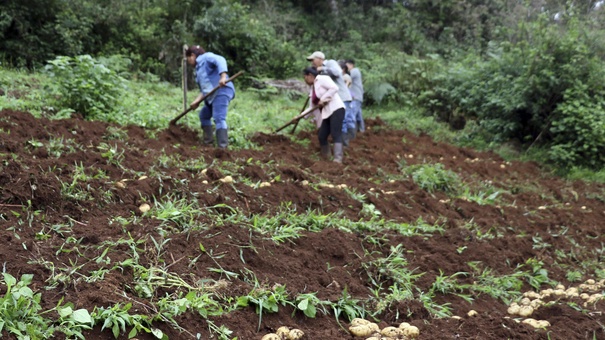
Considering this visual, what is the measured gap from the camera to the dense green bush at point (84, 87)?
838cm

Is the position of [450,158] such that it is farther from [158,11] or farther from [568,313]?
[158,11]

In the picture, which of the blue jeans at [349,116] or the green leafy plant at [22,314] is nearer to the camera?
the green leafy plant at [22,314]

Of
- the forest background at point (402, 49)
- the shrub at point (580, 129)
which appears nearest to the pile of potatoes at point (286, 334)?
the forest background at point (402, 49)

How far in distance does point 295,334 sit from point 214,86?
5.69 meters

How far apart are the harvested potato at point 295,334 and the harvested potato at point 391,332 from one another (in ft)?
1.55

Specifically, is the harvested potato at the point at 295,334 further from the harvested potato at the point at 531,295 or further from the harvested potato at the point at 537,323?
the harvested potato at the point at 531,295

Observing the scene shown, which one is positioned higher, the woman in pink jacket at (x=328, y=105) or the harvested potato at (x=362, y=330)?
the harvested potato at (x=362, y=330)

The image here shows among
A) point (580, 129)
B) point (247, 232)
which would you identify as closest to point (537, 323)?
point (247, 232)

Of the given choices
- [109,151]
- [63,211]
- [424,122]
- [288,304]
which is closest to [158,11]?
[424,122]

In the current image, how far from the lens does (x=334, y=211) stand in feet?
18.7

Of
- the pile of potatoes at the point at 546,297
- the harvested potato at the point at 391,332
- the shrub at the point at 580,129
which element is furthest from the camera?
the shrub at the point at 580,129

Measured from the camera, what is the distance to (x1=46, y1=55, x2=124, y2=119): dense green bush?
27.5 ft

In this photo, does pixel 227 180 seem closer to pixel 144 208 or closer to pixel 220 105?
pixel 144 208

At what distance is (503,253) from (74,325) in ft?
13.0
